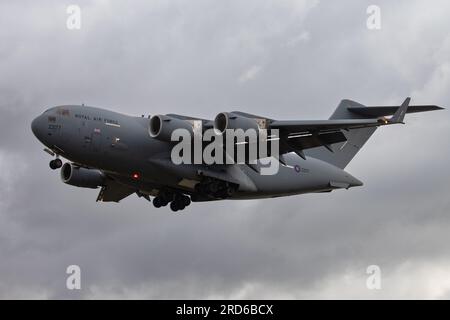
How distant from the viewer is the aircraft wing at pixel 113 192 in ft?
113

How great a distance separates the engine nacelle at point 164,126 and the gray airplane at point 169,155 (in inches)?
1.2

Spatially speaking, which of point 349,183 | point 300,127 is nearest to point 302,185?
point 349,183

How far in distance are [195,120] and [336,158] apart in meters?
6.78

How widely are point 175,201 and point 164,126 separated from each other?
166 inches

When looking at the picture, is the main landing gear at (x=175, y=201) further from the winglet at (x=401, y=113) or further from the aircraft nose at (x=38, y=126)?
the winglet at (x=401, y=113)

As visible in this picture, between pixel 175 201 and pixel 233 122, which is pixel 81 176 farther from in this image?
pixel 233 122

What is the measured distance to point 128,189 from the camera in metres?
34.8

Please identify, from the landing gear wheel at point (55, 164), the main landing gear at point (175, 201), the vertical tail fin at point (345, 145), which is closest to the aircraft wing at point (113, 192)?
the main landing gear at point (175, 201)

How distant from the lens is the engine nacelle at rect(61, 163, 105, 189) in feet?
110

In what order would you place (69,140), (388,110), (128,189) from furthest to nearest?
1. (128,189)
2. (388,110)
3. (69,140)

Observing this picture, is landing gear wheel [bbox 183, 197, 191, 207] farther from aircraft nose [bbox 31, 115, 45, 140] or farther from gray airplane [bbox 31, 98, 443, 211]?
aircraft nose [bbox 31, 115, 45, 140]

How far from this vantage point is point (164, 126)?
3003 centimetres

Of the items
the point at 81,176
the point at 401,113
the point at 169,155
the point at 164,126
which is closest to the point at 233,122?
the point at 164,126

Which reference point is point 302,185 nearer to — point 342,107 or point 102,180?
point 342,107
